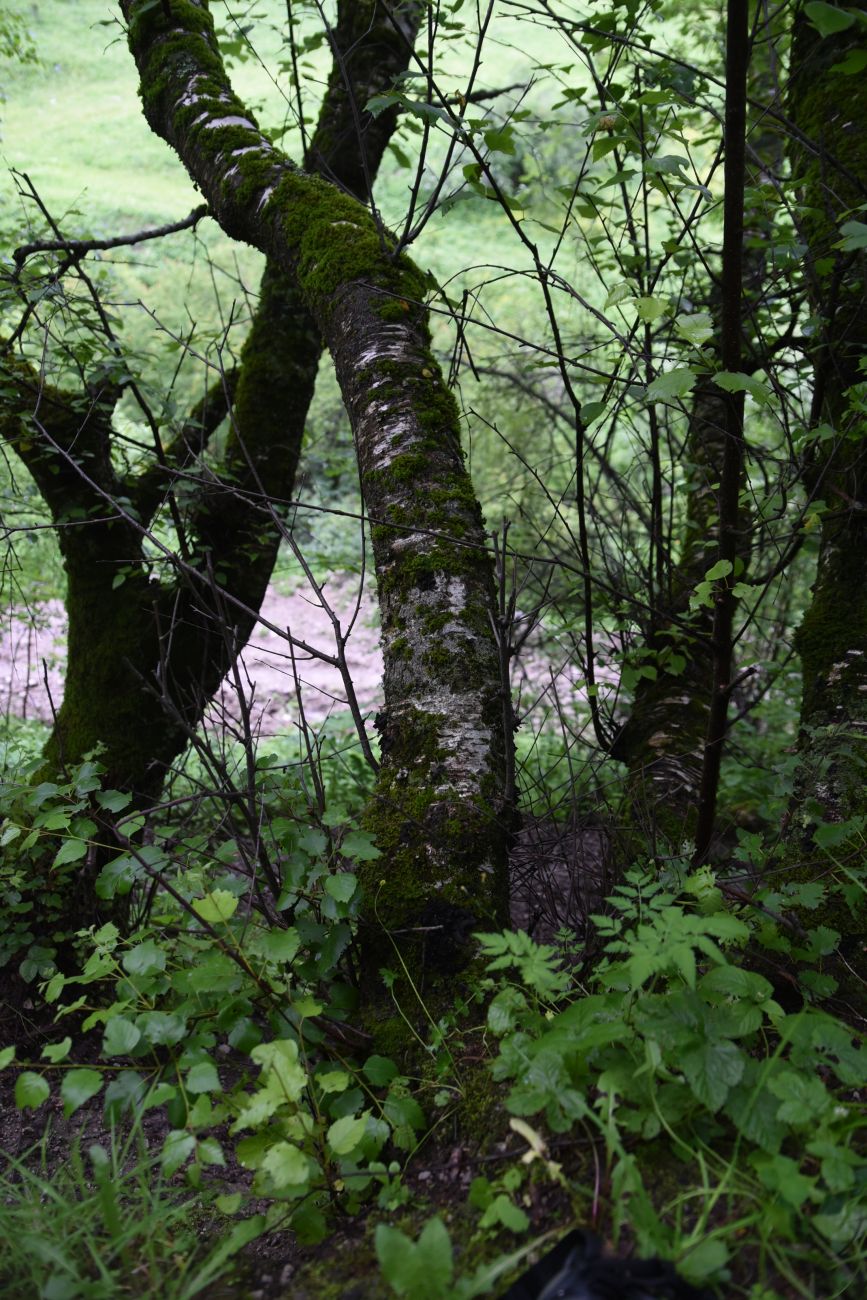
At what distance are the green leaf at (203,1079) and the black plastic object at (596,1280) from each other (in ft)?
1.72

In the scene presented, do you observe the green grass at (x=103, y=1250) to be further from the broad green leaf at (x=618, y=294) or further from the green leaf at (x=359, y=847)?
the broad green leaf at (x=618, y=294)

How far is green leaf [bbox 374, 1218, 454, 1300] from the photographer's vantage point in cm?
93

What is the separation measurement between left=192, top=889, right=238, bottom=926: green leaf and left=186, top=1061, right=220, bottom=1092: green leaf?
23 cm

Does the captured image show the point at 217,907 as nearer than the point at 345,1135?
No

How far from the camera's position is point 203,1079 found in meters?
1.25

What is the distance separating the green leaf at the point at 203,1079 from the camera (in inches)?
48.8

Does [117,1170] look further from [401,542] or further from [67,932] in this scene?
[67,932]

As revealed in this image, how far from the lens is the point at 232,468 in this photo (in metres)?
3.45

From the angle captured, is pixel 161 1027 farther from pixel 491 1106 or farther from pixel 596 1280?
pixel 596 1280

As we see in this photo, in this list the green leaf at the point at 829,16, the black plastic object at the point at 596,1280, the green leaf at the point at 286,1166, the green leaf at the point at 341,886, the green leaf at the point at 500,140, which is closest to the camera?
the black plastic object at the point at 596,1280

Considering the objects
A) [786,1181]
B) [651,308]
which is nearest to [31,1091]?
[786,1181]

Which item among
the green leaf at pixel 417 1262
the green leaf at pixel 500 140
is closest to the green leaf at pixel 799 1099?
the green leaf at pixel 417 1262

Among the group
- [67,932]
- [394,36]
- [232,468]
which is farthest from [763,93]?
[67,932]

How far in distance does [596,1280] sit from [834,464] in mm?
2128
